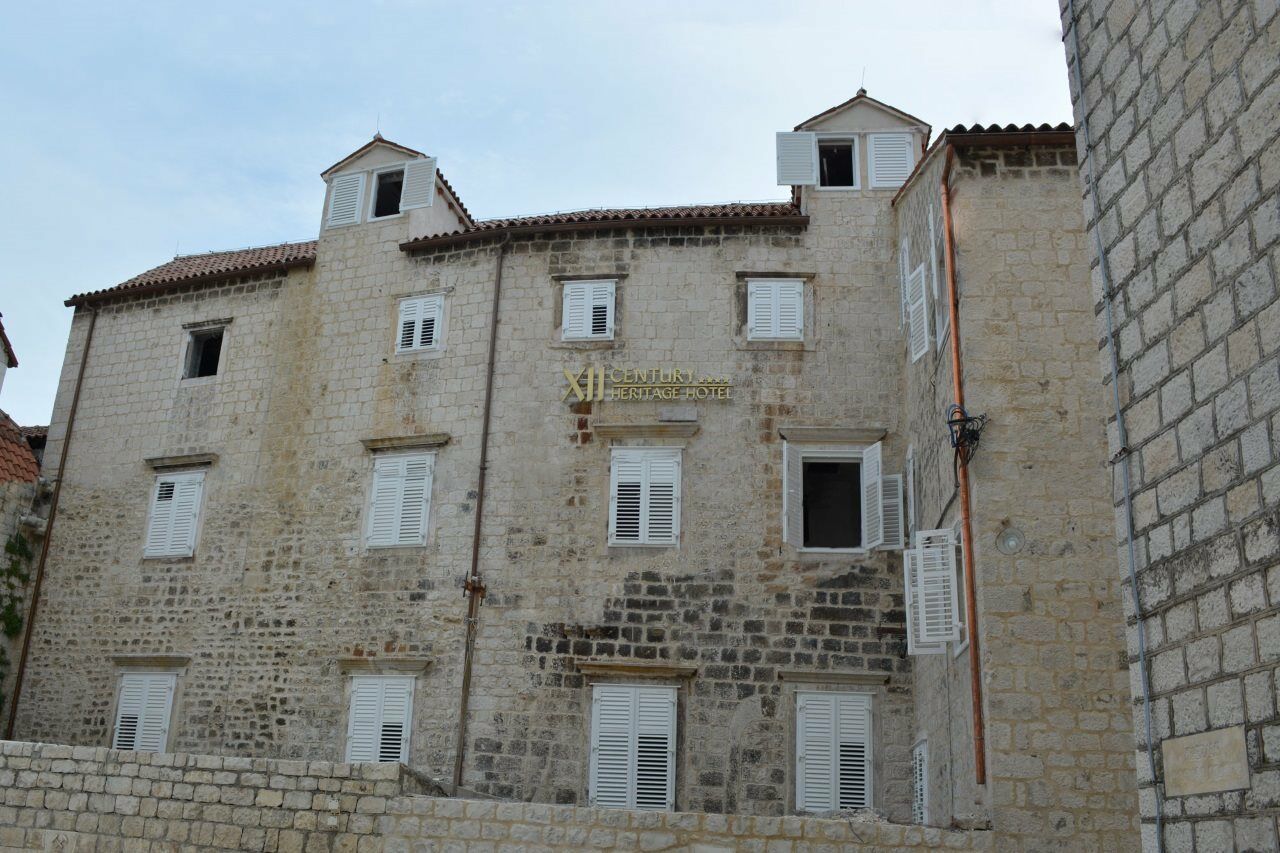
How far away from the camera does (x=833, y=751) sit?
1545cm

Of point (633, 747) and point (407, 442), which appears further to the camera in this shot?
point (407, 442)

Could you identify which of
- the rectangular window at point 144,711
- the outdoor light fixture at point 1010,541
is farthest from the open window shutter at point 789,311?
the rectangular window at point 144,711

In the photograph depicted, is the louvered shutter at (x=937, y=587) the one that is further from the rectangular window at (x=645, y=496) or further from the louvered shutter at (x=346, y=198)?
the louvered shutter at (x=346, y=198)

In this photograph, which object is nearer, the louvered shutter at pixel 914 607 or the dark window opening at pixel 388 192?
the louvered shutter at pixel 914 607

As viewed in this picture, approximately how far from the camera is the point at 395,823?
12320mm

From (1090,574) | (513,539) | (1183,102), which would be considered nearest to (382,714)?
(513,539)

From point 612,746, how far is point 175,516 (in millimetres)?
7668

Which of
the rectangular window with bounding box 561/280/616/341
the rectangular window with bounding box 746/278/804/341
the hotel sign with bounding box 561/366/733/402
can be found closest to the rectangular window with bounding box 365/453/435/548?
the hotel sign with bounding box 561/366/733/402

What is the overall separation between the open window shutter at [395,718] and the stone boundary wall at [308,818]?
3018 millimetres

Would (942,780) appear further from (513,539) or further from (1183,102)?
(1183,102)

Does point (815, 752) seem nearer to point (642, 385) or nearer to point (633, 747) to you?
point (633, 747)

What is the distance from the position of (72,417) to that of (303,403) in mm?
4333

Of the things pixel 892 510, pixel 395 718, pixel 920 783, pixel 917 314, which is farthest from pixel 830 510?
pixel 395 718

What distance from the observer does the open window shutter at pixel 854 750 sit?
15266 millimetres
